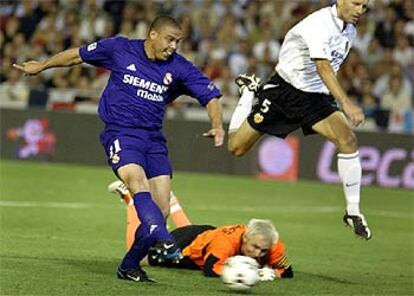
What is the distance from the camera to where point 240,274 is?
962 centimetres

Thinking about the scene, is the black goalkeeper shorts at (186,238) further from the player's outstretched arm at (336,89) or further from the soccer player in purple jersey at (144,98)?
the player's outstretched arm at (336,89)

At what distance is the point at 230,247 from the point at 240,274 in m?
0.77

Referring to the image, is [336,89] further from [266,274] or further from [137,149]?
[137,149]

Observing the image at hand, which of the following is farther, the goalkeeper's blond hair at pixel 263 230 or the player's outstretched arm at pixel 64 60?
the player's outstretched arm at pixel 64 60

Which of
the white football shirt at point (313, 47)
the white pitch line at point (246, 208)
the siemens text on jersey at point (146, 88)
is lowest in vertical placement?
the white pitch line at point (246, 208)

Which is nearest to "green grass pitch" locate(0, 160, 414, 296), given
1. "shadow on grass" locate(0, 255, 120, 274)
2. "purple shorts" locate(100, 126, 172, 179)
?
"shadow on grass" locate(0, 255, 120, 274)

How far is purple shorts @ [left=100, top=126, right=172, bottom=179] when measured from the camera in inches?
399

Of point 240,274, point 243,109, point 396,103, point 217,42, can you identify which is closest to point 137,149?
point 240,274

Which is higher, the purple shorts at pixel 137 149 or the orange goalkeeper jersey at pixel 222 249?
the purple shorts at pixel 137 149

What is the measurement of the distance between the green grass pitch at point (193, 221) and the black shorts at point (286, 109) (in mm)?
1348

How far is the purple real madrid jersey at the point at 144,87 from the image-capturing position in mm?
10336

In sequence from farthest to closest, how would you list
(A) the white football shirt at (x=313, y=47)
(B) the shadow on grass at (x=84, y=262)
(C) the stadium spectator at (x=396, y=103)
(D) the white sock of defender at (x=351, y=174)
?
(C) the stadium spectator at (x=396, y=103), (D) the white sock of defender at (x=351, y=174), (A) the white football shirt at (x=313, y=47), (B) the shadow on grass at (x=84, y=262)

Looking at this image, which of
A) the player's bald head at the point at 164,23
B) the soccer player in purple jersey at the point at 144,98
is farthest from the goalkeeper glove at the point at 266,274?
the player's bald head at the point at 164,23

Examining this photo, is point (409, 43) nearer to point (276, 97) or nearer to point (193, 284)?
point (276, 97)
